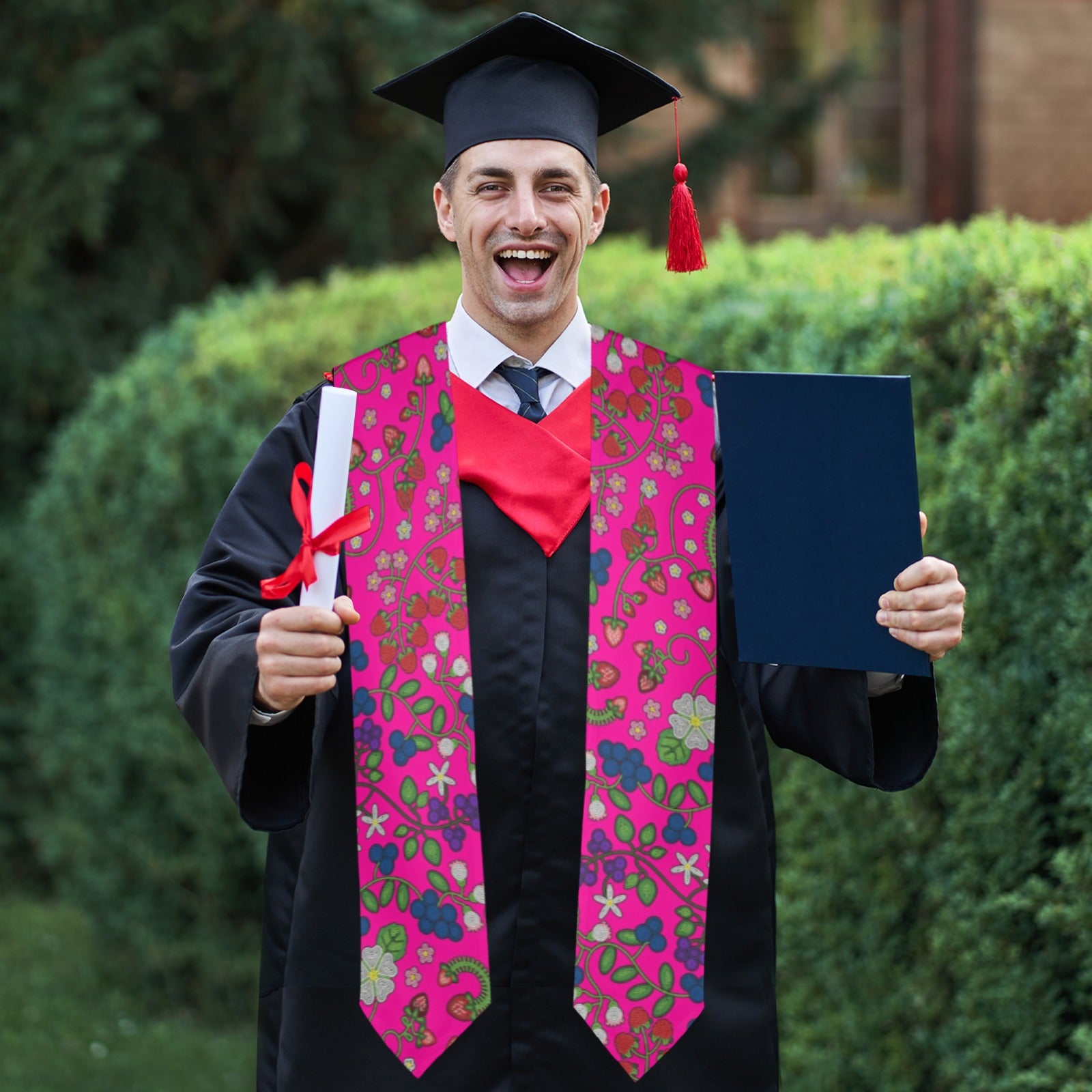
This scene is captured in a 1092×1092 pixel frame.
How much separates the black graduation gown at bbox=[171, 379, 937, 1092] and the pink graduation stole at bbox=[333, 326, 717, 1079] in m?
0.03

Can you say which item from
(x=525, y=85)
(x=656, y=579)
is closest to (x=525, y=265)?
(x=525, y=85)

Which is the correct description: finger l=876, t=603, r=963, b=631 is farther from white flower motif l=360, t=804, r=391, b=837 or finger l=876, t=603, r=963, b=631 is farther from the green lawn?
the green lawn

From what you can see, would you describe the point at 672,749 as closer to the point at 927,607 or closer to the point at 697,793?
the point at 697,793

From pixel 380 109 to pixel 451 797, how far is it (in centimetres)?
654

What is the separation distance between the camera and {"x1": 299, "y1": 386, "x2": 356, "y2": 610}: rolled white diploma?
187 cm

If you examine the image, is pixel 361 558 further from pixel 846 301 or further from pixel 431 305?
pixel 431 305

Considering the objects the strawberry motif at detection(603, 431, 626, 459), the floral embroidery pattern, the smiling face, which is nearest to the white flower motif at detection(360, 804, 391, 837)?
the floral embroidery pattern

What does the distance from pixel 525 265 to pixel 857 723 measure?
870 millimetres

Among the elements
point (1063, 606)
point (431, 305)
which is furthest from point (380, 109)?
point (1063, 606)

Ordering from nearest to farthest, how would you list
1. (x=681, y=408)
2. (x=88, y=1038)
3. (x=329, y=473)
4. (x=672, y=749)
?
(x=329, y=473), (x=672, y=749), (x=681, y=408), (x=88, y=1038)

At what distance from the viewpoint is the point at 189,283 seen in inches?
311

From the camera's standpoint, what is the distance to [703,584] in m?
2.34

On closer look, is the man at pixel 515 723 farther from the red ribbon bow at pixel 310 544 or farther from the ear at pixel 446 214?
the red ribbon bow at pixel 310 544

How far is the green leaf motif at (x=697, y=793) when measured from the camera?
2.29m
